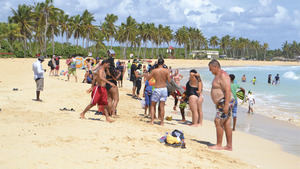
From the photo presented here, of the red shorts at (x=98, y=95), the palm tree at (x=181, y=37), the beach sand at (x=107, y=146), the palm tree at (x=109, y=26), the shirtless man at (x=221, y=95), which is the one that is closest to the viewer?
the beach sand at (x=107, y=146)

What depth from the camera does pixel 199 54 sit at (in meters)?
106

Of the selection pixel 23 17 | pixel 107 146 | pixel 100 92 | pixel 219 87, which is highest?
pixel 23 17

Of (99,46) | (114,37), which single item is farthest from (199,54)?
(99,46)

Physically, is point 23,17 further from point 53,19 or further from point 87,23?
point 87,23

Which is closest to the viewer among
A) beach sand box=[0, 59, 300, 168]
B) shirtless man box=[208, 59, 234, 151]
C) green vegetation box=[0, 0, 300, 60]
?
beach sand box=[0, 59, 300, 168]

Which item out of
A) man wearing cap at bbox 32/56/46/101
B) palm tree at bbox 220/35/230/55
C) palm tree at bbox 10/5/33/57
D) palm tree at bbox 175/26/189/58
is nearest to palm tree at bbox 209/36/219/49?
palm tree at bbox 220/35/230/55

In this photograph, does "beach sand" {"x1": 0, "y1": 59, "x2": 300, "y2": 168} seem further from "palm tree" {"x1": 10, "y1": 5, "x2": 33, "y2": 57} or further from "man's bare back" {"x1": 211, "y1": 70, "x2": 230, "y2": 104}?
"palm tree" {"x1": 10, "y1": 5, "x2": 33, "y2": 57}

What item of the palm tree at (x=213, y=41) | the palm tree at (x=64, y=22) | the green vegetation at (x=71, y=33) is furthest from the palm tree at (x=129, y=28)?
the palm tree at (x=213, y=41)

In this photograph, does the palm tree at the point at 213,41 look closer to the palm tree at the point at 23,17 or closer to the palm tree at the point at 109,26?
the palm tree at the point at 109,26

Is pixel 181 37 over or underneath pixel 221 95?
over

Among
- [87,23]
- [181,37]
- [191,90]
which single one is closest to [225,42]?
[181,37]

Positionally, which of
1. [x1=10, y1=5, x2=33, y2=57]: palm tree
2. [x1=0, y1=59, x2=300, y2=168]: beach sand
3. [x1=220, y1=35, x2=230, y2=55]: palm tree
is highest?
[x1=220, y1=35, x2=230, y2=55]: palm tree

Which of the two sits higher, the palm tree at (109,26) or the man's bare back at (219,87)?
the palm tree at (109,26)

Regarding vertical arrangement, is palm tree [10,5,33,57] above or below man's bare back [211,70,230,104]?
above
